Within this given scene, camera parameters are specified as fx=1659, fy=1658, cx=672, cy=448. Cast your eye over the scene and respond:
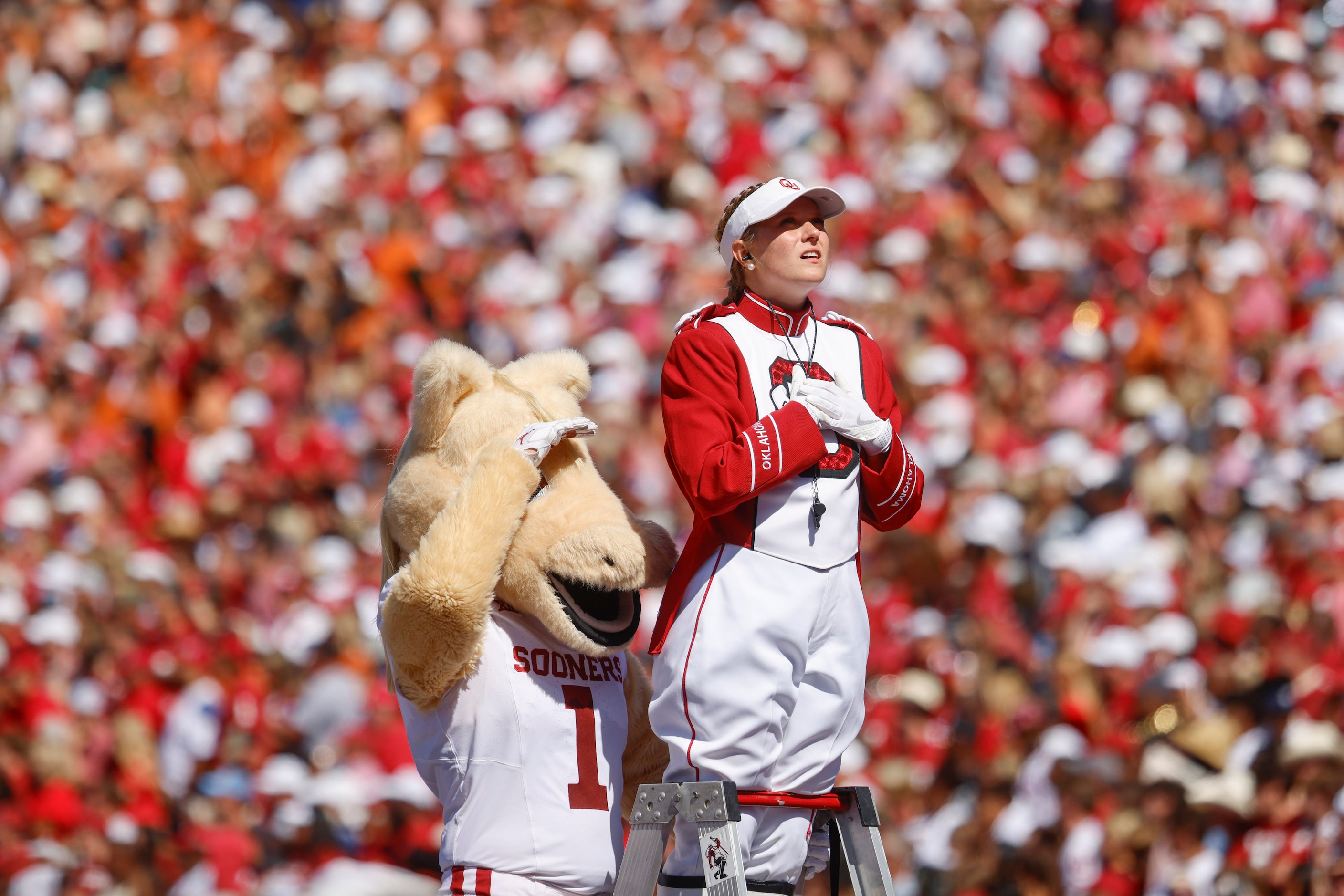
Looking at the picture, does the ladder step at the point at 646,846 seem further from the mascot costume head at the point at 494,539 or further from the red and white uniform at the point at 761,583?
the mascot costume head at the point at 494,539

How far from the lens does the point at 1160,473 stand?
23.7 ft

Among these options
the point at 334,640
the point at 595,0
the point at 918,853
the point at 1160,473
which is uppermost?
the point at 595,0

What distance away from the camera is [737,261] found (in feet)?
11.3

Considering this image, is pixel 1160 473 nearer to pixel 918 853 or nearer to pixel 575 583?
pixel 918 853

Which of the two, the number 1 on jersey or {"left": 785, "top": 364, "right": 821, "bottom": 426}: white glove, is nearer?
{"left": 785, "top": 364, "right": 821, "bottom": 426}: white glove

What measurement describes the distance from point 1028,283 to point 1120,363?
824mm

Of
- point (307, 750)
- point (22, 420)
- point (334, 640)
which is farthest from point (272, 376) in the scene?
point (307, 750)

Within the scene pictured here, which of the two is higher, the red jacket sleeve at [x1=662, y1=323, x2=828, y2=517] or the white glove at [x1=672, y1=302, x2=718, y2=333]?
the white glove at [x1=672, y1=302, x2=718, y2=333]

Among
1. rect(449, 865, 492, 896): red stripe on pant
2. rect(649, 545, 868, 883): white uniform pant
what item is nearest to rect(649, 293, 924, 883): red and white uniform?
rect(649, 545, 868, 883): white uniform pant

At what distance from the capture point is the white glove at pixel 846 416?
10.3 ft

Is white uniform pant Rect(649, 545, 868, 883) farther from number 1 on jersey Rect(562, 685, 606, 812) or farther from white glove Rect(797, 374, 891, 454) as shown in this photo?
number 1 on jersey Rect(562, 685, 606, 812)

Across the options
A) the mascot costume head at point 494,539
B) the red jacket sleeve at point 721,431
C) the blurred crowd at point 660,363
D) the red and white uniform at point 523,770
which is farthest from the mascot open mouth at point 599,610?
the blurred crowd at point 660,363

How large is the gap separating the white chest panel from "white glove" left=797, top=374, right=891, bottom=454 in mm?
51

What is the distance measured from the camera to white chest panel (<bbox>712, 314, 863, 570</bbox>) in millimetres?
3156
